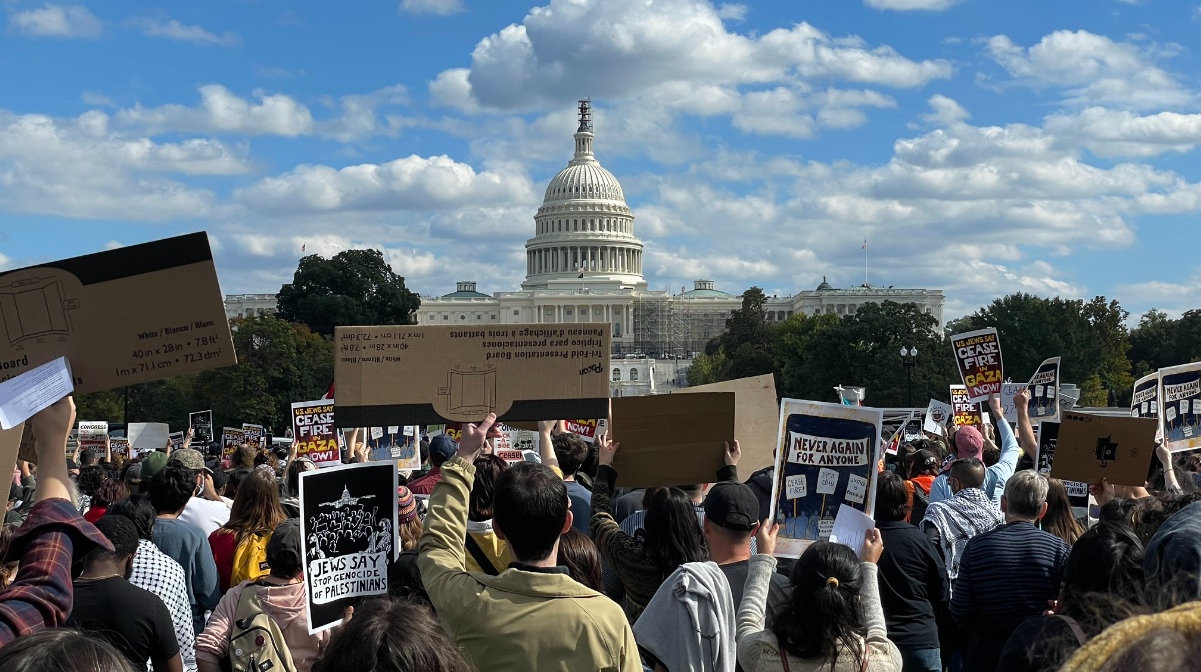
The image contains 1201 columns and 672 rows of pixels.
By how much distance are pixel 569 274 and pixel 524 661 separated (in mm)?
130470

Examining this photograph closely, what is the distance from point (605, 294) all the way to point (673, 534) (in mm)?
122953

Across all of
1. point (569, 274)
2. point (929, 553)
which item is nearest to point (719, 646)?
point (929, 553)

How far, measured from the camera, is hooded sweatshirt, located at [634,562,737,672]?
4223 millimetres

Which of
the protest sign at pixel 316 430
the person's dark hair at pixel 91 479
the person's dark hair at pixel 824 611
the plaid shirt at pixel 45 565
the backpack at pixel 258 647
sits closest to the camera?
the plaid shirt at pixel 45 565

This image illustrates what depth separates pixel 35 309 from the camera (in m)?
3.41

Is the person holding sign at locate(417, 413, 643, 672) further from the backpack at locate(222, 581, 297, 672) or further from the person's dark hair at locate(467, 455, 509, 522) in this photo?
the person's dark hair at locate(467, 455, 509, 522)

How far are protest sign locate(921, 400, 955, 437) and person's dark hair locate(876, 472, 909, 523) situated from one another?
35.2 feet

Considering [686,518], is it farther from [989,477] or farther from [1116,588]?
[989,477]

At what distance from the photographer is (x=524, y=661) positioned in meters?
3.40

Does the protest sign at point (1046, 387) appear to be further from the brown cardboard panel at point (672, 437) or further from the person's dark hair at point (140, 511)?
the person's dark hair at point (140, 511)

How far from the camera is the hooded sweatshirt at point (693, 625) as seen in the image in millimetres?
4223

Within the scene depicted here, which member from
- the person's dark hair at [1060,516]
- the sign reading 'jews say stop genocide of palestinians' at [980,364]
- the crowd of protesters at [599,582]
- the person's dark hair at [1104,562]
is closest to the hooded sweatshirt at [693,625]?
the crowd of protesters at [599,582]

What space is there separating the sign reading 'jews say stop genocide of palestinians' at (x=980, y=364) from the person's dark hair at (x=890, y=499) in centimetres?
544

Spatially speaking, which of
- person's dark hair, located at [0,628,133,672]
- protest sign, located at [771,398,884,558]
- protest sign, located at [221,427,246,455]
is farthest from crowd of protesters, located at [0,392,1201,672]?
protest sign, located at [221,427,246,455]
